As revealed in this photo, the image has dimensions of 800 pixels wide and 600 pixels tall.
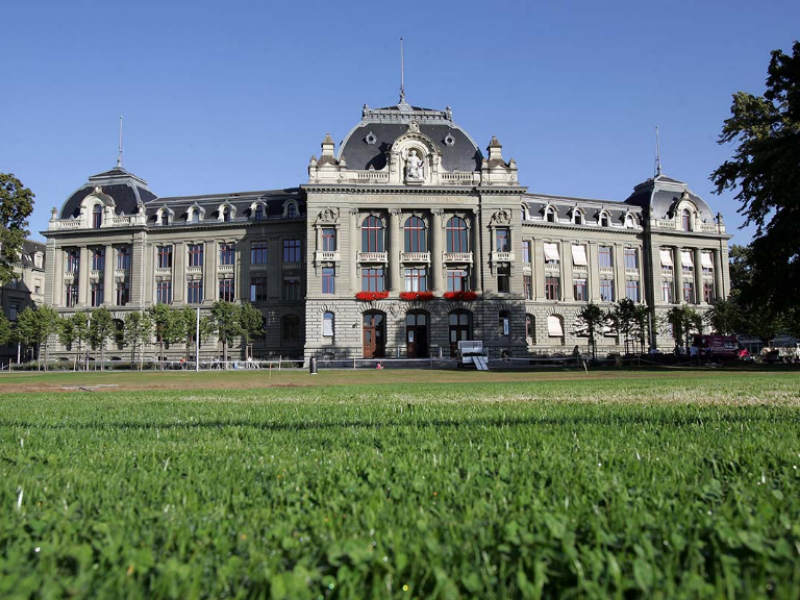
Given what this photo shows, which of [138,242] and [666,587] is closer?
[666,587]

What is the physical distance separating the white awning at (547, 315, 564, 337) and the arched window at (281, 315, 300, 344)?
27895 mm

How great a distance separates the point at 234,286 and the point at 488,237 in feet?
92.4

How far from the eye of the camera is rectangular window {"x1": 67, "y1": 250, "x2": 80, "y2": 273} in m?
68.9

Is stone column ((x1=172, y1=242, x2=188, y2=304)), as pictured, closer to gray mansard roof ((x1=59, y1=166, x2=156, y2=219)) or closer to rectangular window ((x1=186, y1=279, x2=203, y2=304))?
rectangular window ((x1=186, y1=279, x2=203, y2=304))

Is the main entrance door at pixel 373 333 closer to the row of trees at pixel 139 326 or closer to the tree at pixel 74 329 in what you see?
the row of trees at pixel 139 326

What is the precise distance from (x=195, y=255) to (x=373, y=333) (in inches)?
950

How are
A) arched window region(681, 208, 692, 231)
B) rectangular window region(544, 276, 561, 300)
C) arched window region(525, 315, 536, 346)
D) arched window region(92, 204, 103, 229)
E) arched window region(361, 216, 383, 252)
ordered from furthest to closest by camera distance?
arched window region(681, 208, 692, 231), rectangular window region(544, 276, 561, 300), arched window region(525, 315, 536, 346), arched window region(92, 204, 103, 229), arched window region(361, 216, 383, 252)

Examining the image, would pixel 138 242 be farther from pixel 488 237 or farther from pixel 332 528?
pixel 332 528

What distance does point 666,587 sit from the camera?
2.21 meters

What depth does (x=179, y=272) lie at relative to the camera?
224ft

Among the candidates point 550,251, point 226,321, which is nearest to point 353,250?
A: point 226,321

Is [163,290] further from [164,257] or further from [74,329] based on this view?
[74,329]

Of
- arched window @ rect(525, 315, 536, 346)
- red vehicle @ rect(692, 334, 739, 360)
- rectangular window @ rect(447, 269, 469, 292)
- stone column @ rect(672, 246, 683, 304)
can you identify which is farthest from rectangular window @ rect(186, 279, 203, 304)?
stone column @ rect(672, 246, 683, 304)

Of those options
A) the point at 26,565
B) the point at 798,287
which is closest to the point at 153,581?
the point at 26,565
